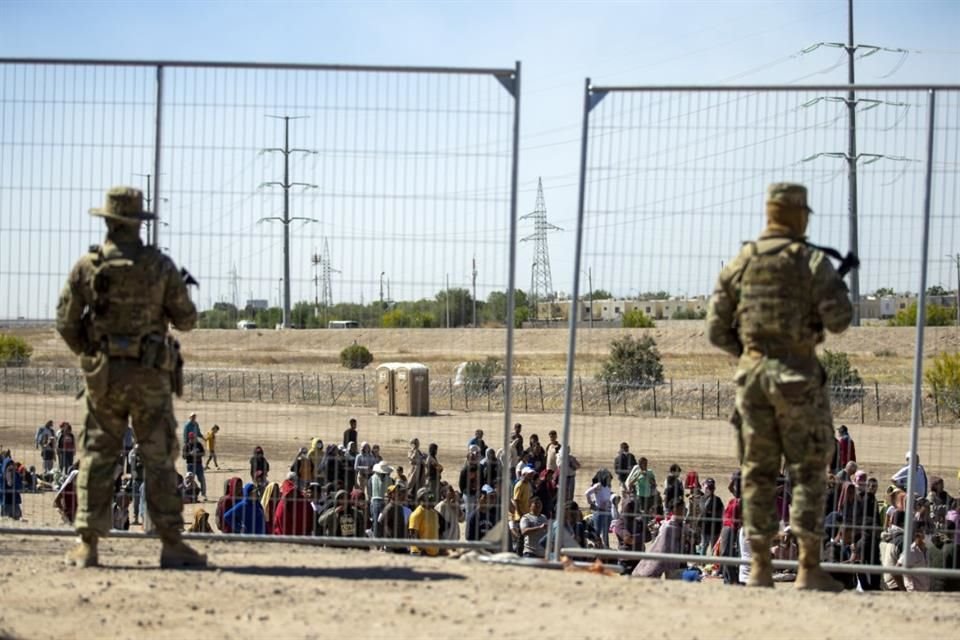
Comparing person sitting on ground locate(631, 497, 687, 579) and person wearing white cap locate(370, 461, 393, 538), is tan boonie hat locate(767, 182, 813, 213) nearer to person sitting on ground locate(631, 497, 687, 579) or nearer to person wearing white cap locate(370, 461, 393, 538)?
person sitting on ground locate(631, 497, 687, 579)

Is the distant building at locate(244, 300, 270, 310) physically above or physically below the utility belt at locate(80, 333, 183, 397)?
above

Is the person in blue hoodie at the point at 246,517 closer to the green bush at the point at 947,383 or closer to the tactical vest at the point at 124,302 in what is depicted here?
the tactical vest at the point at 124,302

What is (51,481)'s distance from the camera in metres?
11.6

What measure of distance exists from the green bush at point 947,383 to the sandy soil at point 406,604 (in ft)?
30.1

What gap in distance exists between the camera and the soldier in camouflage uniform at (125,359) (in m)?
7.59

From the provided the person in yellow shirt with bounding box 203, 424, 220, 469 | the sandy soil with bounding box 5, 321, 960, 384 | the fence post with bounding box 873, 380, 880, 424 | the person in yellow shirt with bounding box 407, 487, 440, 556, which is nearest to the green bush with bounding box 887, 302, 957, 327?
the sandy soil with bounding box 5, 321, 960, 384

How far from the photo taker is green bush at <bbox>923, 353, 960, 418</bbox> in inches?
659

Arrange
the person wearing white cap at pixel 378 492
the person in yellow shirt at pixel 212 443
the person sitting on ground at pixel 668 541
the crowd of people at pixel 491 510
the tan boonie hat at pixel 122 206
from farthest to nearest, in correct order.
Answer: the person in yellow shirt at pixel 212 443
the person sitting on ground at pixel 668 541
the person wearing white cap at pixel 378 492
the crowd of people at pixel 491 510
the tan boonie hat at pixel 122 206

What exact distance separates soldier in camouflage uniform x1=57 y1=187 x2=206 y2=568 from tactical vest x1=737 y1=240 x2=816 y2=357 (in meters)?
3.34

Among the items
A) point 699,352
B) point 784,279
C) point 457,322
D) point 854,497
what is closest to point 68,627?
point 457,322

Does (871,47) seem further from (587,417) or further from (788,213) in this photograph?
(788,213)

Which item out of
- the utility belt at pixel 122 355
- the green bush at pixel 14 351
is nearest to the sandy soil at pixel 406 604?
the utility belt at pixel 122 355

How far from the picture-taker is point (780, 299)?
749 cm

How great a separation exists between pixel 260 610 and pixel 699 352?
18.6 metres
